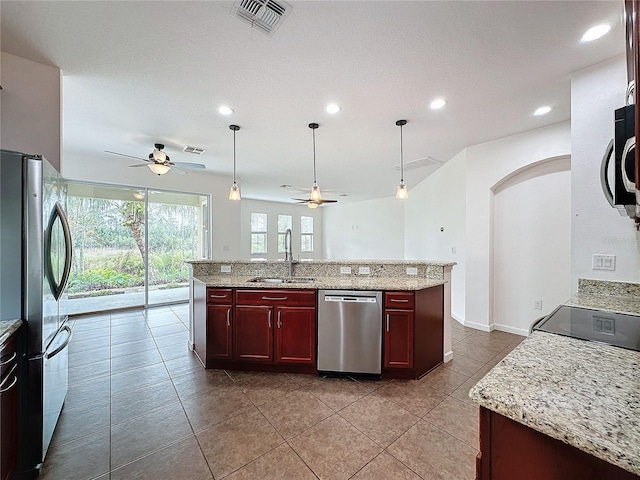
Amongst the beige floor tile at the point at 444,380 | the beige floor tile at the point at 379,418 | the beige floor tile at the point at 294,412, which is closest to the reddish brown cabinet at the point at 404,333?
the beige floor tile at the point at 444,380

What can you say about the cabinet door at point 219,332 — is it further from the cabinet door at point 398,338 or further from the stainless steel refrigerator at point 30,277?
the cabinet door at point 398,338

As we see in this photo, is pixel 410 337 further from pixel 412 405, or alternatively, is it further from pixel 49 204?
pixel 49 204

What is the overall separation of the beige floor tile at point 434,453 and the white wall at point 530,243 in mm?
2697

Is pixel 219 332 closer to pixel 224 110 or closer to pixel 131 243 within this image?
pixel 224 110

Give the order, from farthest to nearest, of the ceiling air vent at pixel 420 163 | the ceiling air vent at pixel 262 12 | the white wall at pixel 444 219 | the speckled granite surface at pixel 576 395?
the ceiling air vent at pixel 420 163, the white wall at pixel 444 219, the ceiling air vent at pixel 262 12, the speckled granite surface at pixel 576 395

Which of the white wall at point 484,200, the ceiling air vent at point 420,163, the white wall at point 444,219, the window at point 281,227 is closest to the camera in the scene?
the white wall at point 484,200

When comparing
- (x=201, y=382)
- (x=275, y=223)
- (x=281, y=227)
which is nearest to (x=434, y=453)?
(x=201, y=382)

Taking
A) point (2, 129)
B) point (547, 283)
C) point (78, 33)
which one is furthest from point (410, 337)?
point (2, 129)

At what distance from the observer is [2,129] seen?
1995 millimetres

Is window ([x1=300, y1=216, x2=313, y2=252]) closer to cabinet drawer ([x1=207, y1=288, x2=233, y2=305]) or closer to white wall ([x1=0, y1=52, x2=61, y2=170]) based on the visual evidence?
cabinet drawer ([x1=207, y1=288, x2=233, y2=305])

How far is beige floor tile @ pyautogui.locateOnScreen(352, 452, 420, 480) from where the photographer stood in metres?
1.48

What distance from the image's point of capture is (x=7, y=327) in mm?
1360

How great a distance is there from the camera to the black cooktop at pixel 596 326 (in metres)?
1.13

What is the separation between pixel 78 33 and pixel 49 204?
1209 millimetres
